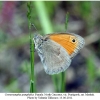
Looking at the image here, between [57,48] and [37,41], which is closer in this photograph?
[37,41]

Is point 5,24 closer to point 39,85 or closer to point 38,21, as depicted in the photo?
point 38,21

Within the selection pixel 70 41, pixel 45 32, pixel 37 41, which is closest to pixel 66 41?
pixel 70 41

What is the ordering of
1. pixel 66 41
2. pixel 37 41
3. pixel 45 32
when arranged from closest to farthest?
pixel 37 41 → pixel 66 41 → pixel 45 32

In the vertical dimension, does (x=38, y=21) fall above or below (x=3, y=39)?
above

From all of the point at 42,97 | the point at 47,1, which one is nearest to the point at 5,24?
the point at 47,1

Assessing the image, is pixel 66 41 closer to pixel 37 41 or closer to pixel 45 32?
pixel 37 41

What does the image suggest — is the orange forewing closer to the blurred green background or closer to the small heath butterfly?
the small heath butterfly
